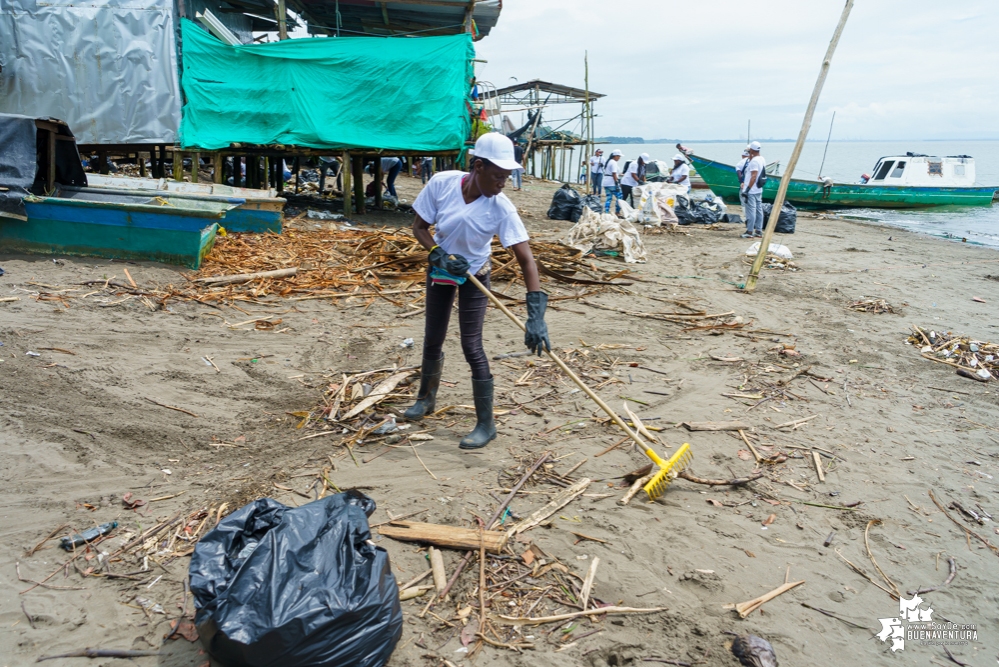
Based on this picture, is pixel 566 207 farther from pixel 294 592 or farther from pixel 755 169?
pixel 294 592

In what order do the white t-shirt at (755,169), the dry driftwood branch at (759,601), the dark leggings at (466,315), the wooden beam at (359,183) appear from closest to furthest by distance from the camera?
the dry driftwood branch at (759,601) → the dark leggings at (466,315) → the wooden beam at (359,183) → the white t-shirt at (755,169)

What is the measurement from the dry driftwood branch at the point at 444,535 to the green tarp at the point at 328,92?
9369 millimetres

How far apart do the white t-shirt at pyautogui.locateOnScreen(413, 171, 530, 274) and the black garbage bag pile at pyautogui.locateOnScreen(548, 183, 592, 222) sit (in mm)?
11787

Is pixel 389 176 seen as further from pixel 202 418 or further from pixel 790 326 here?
pixel 202 418

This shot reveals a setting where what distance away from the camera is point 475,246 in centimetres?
394

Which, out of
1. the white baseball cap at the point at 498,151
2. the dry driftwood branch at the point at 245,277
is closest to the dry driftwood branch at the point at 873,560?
the white baseball cap at the point at 498,151

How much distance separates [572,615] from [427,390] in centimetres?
213

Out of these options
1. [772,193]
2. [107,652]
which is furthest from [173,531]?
[772,193]

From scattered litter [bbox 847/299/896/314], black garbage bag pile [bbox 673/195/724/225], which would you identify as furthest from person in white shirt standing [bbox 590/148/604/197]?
scattered litter [bbox 847/299/896/314]

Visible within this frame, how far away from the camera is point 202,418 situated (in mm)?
4348

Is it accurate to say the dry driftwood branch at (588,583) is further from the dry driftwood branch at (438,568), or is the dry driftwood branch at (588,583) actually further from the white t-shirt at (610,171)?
the white t-shirt at (610,171)

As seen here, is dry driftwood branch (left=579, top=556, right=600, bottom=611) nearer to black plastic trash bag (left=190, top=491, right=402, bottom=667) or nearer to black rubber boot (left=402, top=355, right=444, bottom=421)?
black plastic trash bag (left=190, top=491, right=402, bottom=667)

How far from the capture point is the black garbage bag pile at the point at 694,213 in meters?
16.5

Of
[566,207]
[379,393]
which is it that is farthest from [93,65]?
[379,393]
